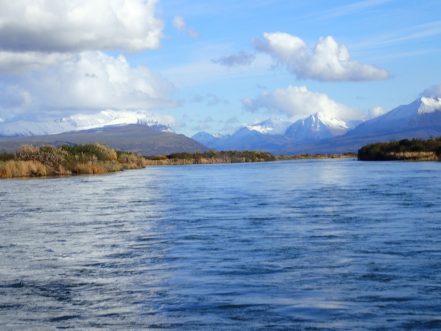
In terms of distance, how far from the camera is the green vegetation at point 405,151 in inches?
3408

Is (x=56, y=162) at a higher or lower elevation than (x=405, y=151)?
higher

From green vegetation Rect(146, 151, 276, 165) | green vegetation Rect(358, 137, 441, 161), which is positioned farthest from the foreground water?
green vegetation Rect(146, 151, 276, 165)

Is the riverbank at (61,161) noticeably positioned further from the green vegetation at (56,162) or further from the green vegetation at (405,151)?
the green vegetation at (405,151)

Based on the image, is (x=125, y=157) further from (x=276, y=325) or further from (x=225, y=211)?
(x=276, y=325)

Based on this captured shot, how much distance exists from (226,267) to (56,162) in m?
48.0

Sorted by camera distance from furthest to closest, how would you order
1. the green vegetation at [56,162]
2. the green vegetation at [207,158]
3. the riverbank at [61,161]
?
the green vegetation at [207,158], the riverbank at [61,161], the green vegetation at [56,162]

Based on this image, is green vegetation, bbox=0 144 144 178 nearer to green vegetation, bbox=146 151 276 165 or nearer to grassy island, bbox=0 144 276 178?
grassy island, bbox=0 144 276 178

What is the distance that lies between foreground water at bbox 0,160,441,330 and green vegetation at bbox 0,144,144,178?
3200 cm

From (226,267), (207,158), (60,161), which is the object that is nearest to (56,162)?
(60,161)

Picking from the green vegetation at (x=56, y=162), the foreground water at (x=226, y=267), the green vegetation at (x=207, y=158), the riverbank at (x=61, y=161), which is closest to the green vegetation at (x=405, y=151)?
the green vegetation at (x=207, y=158)

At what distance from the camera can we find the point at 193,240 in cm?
1791

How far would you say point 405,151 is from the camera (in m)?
95.8

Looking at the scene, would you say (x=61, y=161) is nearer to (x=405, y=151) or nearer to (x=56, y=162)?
(x=56, y=162)

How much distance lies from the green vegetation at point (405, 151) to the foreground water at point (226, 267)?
204ft
